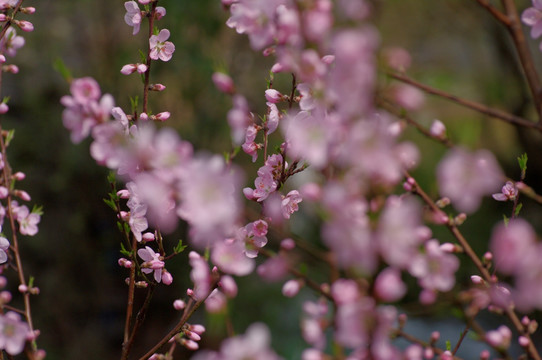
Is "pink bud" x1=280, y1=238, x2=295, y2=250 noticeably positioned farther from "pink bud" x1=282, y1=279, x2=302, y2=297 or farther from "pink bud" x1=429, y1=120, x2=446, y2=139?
Answer: "pink bud" x1=429, y1=120, x2=446, y2=139

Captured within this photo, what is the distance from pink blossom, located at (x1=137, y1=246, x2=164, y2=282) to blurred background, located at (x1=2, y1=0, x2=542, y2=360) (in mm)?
1238

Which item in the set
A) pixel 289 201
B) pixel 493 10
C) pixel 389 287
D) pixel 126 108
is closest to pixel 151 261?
pixel 289 201

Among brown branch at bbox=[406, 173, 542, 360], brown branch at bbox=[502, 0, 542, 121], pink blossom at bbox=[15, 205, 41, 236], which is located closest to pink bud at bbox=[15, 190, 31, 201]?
pink blossom at bbox=[15, 205, 41, 236]

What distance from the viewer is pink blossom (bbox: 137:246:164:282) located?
2.32ft

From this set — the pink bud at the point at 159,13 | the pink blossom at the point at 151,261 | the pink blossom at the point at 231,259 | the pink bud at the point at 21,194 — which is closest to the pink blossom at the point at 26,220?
the pink bud at the point at 21,194

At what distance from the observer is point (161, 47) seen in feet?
2.59

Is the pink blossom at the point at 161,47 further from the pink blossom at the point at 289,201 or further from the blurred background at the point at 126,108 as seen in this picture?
the blurred background at the point at 126,108

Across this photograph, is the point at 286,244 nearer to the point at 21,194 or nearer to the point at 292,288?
the point at 292,288

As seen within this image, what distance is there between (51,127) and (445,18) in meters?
3.07

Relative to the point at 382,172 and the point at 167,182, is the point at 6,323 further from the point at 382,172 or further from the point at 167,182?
the point at 382,172

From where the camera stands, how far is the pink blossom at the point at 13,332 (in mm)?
499

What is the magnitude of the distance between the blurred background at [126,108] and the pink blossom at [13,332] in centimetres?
143

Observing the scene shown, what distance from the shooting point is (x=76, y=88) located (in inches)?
16.8

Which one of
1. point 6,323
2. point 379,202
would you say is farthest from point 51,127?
point 379,202
